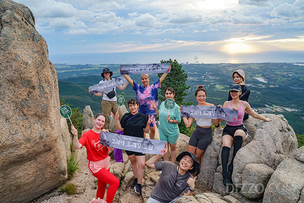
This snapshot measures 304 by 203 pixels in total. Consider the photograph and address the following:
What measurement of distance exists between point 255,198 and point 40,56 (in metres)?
9.62

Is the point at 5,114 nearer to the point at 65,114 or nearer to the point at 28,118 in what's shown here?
the point at 28,118

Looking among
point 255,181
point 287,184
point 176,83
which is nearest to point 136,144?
point 255,181

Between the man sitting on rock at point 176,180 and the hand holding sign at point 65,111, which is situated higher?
the hand holding sign at point 65,111

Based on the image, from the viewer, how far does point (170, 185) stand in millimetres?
5754

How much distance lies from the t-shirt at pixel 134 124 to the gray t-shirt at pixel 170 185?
5.68 ft

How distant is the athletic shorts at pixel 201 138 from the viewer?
26.1ft

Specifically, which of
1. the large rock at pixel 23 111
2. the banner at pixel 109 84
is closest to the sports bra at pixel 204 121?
the banner at pixel 109 84

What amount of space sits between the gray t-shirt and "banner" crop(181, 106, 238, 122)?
2698 mm

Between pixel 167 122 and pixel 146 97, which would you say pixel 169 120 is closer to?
pixel 167 122

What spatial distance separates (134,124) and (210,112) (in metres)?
3.26

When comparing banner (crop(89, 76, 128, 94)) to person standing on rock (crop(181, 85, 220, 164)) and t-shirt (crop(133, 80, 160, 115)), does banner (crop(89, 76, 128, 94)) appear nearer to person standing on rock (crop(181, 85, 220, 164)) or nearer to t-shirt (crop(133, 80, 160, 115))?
t-shirt (crop(133, 80, 160, 115))

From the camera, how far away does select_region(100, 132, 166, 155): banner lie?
6.67 m

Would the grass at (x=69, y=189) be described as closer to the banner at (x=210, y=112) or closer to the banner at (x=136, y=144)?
the banner at (x=136, y=144)

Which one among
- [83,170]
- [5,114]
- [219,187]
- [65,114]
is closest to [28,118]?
[5,114]
